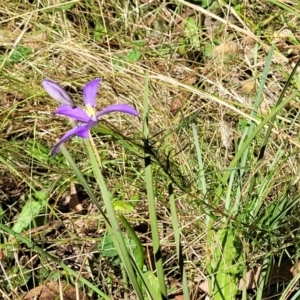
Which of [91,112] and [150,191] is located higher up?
[91,112]

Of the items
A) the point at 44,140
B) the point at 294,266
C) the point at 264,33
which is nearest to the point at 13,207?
the point at 44,140

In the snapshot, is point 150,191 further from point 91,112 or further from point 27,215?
point 27,215

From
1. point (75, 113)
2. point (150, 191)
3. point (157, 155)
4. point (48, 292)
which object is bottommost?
point (48, 292)

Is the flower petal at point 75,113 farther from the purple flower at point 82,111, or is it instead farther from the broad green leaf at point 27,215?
the broad green leaf at point 27,215

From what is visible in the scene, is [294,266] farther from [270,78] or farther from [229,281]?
[270,78]

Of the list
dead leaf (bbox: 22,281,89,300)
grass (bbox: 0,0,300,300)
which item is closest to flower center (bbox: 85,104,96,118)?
grass (bbox: 0,0,300,300)

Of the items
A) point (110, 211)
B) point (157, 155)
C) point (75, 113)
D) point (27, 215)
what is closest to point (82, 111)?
point (75, 113)

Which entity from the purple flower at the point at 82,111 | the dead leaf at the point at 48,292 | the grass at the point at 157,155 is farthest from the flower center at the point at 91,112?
the dead leaf at the point at 48,292

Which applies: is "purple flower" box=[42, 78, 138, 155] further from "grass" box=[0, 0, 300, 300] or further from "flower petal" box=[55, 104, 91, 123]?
"grass" box=[0, 0, 300, 300]
